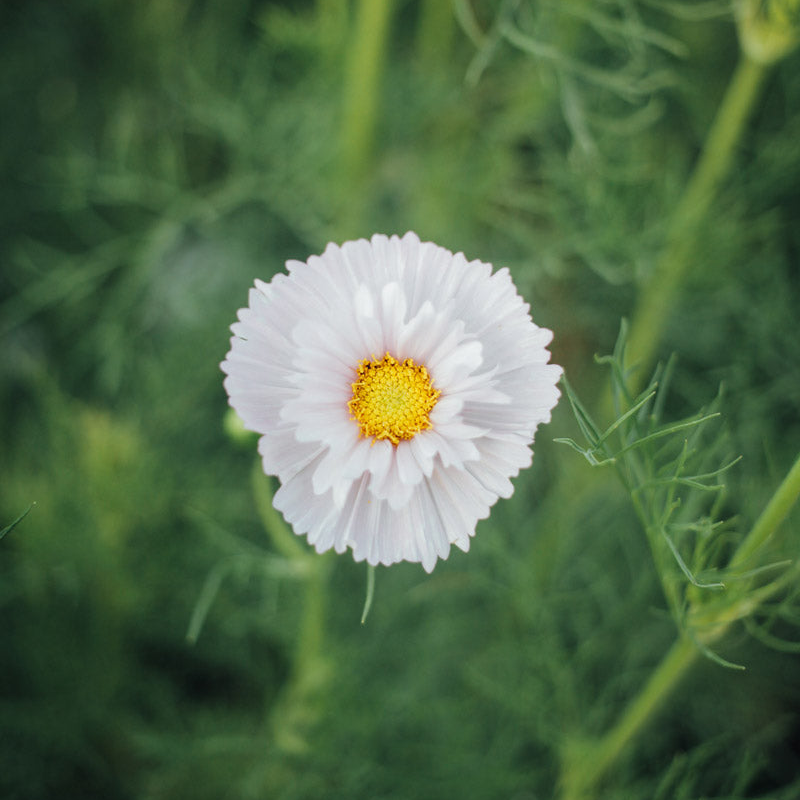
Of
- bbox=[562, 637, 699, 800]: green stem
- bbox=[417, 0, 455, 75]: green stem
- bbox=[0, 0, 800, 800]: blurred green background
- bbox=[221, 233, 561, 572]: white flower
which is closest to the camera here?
bbox=[221, 233, 561, 572]: white flower

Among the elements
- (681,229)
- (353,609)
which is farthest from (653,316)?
(353,609)

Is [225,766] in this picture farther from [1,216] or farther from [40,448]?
[1,216]

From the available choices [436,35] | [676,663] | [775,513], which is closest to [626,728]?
[676,663]

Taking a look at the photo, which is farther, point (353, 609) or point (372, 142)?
point (353, 609)

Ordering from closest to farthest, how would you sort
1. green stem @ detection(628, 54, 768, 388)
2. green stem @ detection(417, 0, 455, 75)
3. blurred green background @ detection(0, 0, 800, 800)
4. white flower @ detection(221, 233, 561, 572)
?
white flower @ detection(221, 233, 561, 572) → green stem @ detection(628, 54, 768, 388) → blurred green background @ detection(0, 0, 800, 800) → green stem @ detection(417, 0, 455, 75)

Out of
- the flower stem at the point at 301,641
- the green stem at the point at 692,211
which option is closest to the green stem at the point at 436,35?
the green stem at the point at 692,211

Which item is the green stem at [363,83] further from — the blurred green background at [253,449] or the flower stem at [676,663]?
the flower stem at [676,663]

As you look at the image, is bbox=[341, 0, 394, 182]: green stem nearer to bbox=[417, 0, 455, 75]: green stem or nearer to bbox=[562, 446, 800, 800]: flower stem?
bbox=[417, 0, 455, 75]: green stem

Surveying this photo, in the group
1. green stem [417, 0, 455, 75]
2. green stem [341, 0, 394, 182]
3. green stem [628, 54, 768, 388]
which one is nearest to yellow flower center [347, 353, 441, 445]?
green stem [628, 54, 768, 388]
